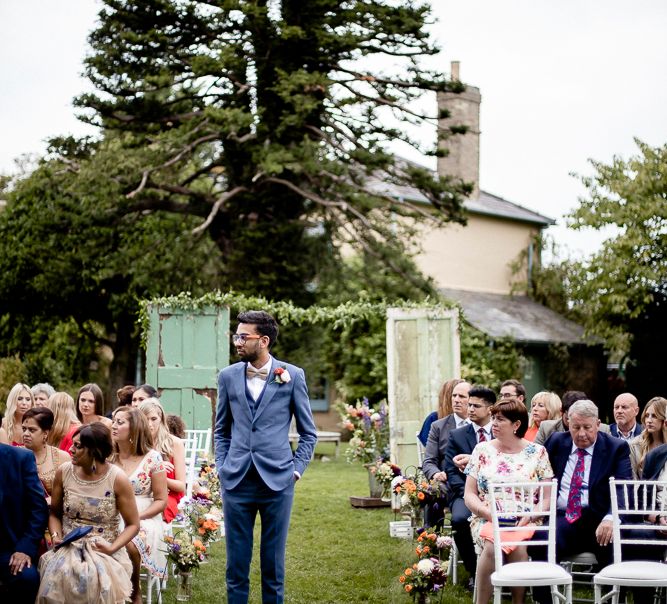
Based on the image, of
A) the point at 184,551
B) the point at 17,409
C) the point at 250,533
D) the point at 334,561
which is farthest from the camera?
the point at 334,561

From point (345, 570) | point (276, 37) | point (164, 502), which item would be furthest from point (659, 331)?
point (164, 502)

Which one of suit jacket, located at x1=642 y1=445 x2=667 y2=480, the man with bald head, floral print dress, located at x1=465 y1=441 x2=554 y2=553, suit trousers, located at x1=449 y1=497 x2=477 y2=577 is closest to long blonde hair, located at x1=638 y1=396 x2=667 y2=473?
suit jacket, located at x1=642 y1=445 x2=667 y2=480

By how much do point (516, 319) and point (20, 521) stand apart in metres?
23.7

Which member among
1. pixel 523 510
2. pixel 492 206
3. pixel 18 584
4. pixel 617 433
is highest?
pixel 492 206

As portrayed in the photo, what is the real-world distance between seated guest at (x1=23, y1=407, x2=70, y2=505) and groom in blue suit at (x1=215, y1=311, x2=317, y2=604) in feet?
3.89

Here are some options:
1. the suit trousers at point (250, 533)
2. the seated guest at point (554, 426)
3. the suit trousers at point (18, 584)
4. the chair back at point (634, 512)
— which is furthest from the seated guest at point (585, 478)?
the suit trousers at point (18, 584)

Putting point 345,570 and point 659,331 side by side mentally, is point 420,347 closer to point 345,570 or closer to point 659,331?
point 345,570

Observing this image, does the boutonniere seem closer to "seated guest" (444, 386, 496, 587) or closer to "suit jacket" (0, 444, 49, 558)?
"suit jacket" (0, 444, 49, 558)

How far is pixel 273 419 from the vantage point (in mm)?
6328

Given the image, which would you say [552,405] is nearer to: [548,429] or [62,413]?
[548,429]

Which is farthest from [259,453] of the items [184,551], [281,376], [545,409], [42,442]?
[545,409]

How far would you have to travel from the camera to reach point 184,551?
7727mm

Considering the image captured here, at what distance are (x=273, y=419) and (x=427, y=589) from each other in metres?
2.04

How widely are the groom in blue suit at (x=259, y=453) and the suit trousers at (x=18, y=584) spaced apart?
1.14m
